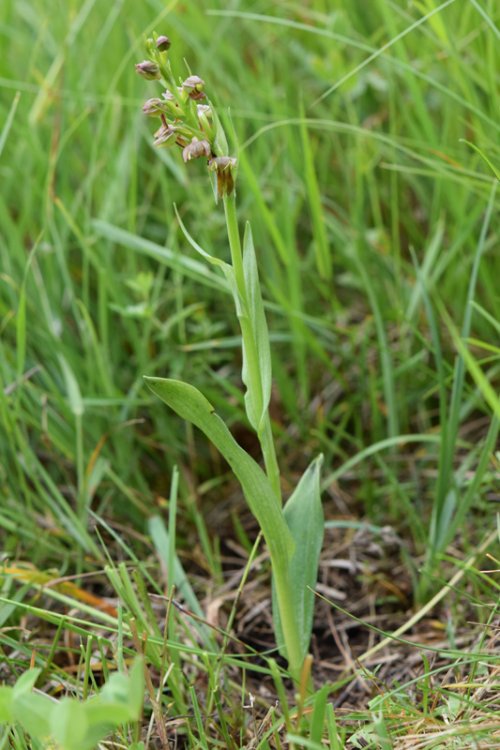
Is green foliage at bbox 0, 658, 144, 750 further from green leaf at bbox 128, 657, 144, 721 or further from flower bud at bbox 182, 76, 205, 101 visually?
flower bud at bbox 182, 76, 205, 101

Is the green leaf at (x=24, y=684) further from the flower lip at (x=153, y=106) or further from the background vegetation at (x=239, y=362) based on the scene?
the flower lip at (x=153, y=106)

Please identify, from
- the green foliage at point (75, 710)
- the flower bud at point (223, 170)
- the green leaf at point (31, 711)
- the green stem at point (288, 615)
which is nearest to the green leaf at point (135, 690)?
the green foliage at point (75, 710)

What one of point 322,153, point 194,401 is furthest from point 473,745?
point 322,153

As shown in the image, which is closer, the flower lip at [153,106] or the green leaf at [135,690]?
the green leaf at [135,690]

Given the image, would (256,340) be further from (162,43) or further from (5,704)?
(5,704)

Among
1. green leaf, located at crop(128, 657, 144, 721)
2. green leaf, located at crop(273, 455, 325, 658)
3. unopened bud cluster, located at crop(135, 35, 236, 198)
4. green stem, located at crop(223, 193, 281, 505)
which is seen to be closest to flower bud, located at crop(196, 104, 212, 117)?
unopened bud cluster, located at crop(135, 35, 236, 198)

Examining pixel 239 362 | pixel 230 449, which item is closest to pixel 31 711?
pixel 230 449
